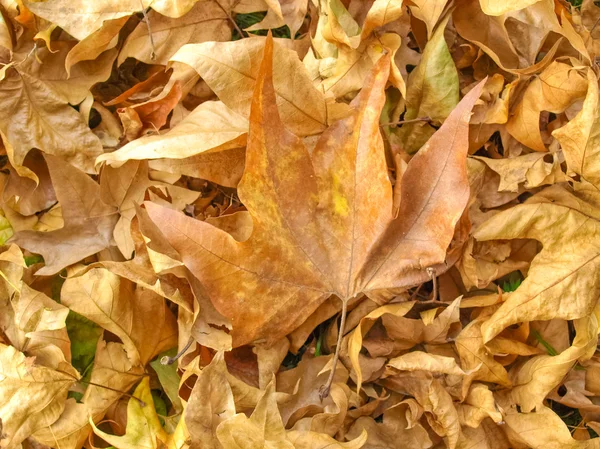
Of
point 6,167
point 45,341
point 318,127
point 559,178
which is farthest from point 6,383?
point 559,178

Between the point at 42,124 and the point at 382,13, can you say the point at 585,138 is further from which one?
the point at 42,124

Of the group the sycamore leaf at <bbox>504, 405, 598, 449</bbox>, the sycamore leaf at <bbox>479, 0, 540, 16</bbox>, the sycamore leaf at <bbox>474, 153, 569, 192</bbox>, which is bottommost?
the sycamore leaf at <bbox>504, 405, 598, 449</bbox>

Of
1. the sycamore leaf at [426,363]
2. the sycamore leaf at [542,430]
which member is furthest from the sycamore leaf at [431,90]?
the sycamore leaf at [542,430]

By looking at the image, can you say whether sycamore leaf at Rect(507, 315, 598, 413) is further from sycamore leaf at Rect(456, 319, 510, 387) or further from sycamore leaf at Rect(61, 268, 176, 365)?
sycamore leaf at Rect(61, 268, 176, 365)

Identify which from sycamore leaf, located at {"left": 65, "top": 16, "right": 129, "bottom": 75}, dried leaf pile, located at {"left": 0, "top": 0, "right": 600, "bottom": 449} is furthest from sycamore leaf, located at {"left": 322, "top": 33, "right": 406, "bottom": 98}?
sycamore leaf, located at {"left": 65, "top": 16, "right": 129, "bottom": 75}

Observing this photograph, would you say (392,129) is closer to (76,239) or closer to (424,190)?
(424,190)

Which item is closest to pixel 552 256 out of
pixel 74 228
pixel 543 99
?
pixel 543 99
